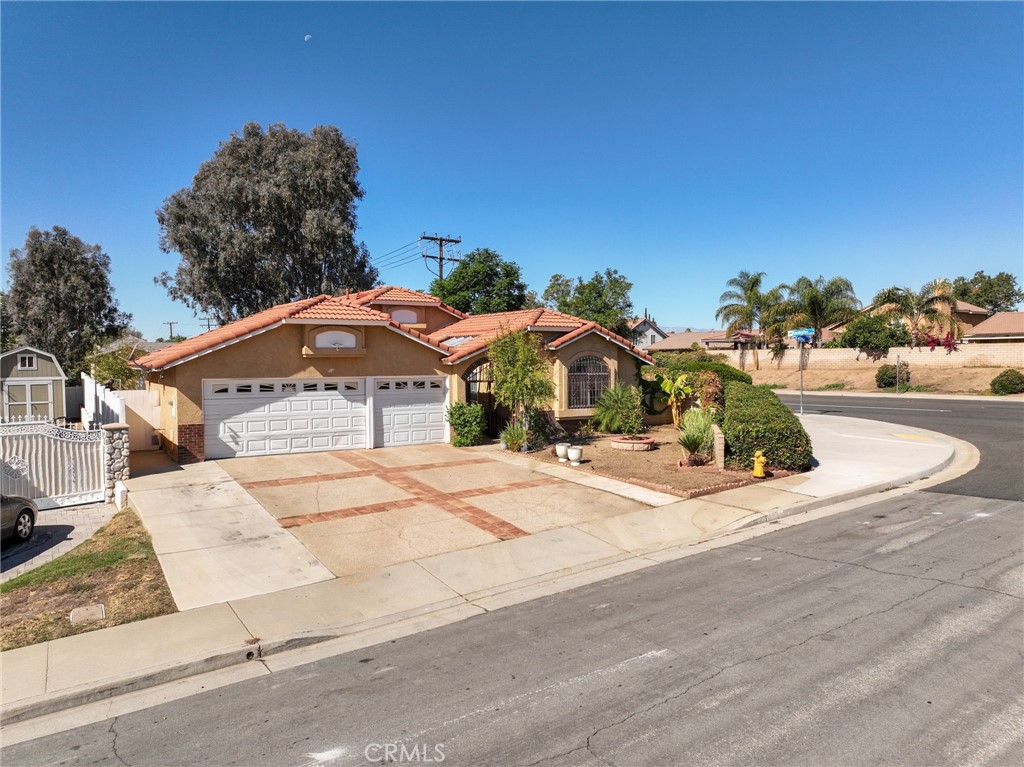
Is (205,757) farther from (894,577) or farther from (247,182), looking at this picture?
Answer: (247,182)

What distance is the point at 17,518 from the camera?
10023 mm

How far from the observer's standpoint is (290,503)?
40.1ft

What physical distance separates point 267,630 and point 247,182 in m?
35.0

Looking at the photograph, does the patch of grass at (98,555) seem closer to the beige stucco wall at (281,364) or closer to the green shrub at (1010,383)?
the beige stucco wall at (281,364)

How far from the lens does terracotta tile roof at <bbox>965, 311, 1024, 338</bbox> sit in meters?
47.6

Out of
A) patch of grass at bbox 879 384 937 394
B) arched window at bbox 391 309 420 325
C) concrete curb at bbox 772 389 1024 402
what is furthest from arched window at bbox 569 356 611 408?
patch of grass at bbox 879 384 937 394

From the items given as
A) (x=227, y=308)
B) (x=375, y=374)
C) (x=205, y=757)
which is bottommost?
(x=205, y=757)

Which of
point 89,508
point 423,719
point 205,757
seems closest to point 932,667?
point 423,719

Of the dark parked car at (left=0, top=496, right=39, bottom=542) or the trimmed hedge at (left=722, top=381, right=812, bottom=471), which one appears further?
the trimmed hedge at (left=722, top=381, right=812, bottom=471)

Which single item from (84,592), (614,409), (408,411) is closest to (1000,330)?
(614,409)

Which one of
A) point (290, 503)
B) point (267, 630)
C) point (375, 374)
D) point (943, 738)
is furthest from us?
point (375, 374)

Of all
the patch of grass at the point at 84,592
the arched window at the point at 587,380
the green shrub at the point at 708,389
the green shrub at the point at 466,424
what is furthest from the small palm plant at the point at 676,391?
the patch of grass at the point at 84,592

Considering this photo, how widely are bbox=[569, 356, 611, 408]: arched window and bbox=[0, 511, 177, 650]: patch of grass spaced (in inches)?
572

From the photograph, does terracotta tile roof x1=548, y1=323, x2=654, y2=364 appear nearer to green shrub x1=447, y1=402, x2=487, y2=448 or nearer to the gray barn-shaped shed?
green shrub x1=447, y1=402, x2=487, y2=448
